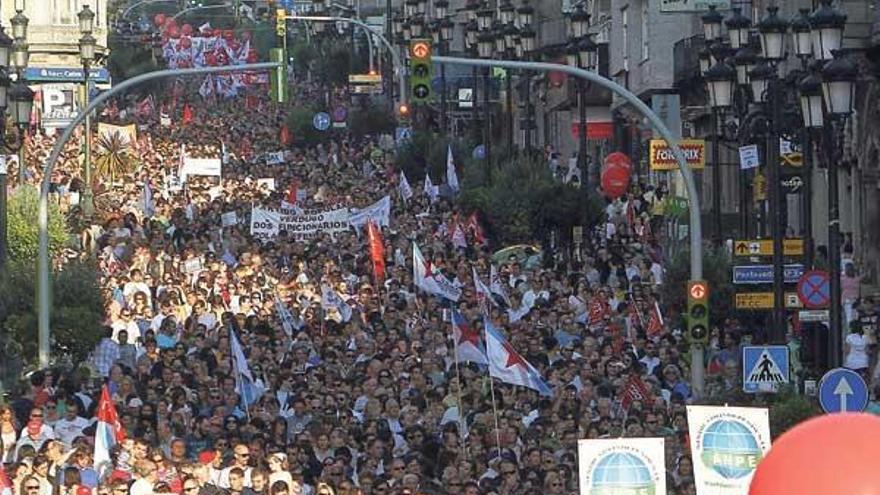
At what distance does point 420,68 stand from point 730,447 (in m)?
15.5

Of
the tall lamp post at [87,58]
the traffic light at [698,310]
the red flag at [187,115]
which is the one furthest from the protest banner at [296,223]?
the red flag at [187,115]

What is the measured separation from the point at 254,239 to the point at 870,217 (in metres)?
10.2

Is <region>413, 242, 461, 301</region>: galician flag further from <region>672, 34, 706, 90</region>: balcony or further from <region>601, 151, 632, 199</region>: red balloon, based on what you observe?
<region>672, 34, 706, 90</region>: balcony

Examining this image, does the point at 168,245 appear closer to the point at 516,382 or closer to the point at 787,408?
the point at 516,382

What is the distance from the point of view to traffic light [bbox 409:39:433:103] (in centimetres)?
2602

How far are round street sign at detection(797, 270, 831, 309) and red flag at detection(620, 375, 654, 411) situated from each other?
7.34 ft

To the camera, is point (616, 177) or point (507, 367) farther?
point (616, 177)

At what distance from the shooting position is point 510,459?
54.4ft

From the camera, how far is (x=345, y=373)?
2264 cm

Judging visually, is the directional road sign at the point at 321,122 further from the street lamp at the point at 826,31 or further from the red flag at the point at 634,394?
the street lamp at the point at 826,31

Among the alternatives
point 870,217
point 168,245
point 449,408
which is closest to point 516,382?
point 449,408

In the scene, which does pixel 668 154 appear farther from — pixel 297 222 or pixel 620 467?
pixel 620 467

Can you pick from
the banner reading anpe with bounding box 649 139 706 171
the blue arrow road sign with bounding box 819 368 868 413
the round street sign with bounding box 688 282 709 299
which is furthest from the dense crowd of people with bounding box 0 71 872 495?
the banner reading anpe with bounding box 649 139 706 171

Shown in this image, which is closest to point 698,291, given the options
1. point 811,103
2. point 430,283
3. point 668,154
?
point 811,103
